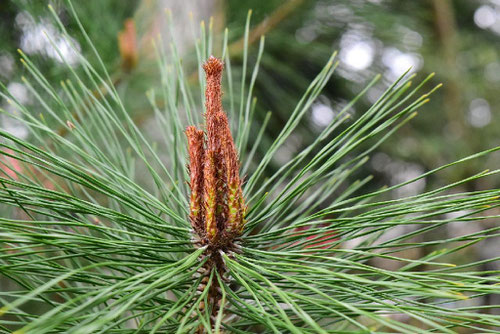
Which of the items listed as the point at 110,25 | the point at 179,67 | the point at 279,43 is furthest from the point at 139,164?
the point at 179,67

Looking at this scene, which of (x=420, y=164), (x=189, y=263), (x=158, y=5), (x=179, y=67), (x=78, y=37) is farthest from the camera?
(x=420, y=164)

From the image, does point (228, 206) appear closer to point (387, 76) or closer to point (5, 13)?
point (5, 13)

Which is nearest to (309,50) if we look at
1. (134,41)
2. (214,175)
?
(134,41)

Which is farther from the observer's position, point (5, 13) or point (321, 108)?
point (321, 108)

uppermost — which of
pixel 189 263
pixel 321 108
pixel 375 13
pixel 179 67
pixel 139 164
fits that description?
pixel 375 13

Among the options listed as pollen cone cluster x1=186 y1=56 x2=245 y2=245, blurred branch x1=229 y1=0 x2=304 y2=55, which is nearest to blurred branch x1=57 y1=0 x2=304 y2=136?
blurred branch x1=229 y1=0 x2=304 y2=55

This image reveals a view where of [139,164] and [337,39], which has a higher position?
[337,39]
